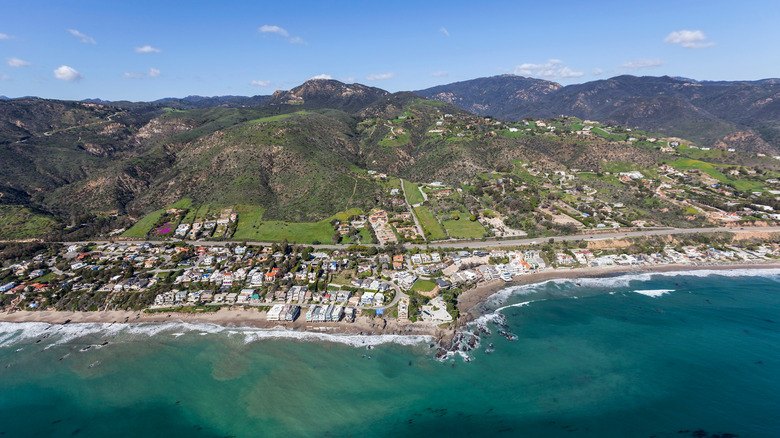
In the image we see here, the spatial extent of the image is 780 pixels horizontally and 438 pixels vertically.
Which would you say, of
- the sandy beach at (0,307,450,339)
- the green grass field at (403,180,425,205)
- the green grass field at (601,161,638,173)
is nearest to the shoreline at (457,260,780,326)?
the sandy beach at (0,307,450,339)

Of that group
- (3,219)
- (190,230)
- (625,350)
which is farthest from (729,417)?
(3,219)

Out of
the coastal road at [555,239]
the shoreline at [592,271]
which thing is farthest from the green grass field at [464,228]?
the shoreline at [592,271]

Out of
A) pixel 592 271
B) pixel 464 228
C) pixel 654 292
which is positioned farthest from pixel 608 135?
pixel 654 292

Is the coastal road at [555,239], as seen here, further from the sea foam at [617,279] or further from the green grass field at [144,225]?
the sea foam at [617,279]

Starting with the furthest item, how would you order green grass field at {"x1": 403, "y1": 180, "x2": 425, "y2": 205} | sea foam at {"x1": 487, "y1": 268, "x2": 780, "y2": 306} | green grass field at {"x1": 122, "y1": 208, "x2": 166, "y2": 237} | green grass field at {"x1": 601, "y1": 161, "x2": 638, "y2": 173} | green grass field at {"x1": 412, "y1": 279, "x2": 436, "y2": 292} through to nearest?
green grass field at {"x1": 601, "y1": 161, "x2": 638, "y2": 173}, green grass field at {"x1": 403, "y1": 180, "x2": 425, "y2": 205}, green grass field at {"x1": 122, "y1": 208, "x2": 166, "y2": 237}, sea foam at {"x1": 487, "y1": 268, "x2": 780, "y2": 306}, green grass field at {"x1": 412, "y1": 279, "x2": 436, "y2": 292}

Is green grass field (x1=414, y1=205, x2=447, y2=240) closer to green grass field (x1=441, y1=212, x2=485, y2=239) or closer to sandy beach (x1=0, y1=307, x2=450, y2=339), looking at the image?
green grass field (x1=441, y1=212, x2=485, y2=239)
